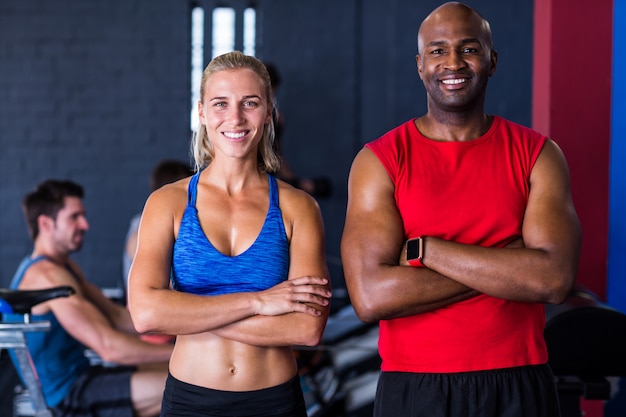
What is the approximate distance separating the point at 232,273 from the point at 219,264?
1.5 inches

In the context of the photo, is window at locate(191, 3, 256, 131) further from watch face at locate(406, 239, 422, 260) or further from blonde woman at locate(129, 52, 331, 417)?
watch face at locate(406, 239, 422, 260)

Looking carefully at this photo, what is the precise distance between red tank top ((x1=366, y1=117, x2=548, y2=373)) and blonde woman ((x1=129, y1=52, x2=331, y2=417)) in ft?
0.77

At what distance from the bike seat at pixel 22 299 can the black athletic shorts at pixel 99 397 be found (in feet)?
1.57

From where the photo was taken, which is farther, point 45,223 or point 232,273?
point 45,223

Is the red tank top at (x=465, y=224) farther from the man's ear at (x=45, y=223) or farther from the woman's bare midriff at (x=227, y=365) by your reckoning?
the man's ear at (x=45, y=223)

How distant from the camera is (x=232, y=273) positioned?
1838 mm

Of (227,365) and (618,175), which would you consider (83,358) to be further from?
(618,175)

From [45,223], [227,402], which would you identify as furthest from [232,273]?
[45,223]

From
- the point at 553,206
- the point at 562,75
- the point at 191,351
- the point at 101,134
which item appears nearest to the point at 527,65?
the point at 562,75

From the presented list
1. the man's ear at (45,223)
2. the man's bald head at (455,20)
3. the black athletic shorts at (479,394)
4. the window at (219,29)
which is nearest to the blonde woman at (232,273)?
the black athletic shorts at (479,394)

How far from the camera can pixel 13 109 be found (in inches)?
234

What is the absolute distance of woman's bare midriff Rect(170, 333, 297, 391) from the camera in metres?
1.83

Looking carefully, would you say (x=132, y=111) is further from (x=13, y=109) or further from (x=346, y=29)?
(x=346, y=29)

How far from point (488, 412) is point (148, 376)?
1831 mm
